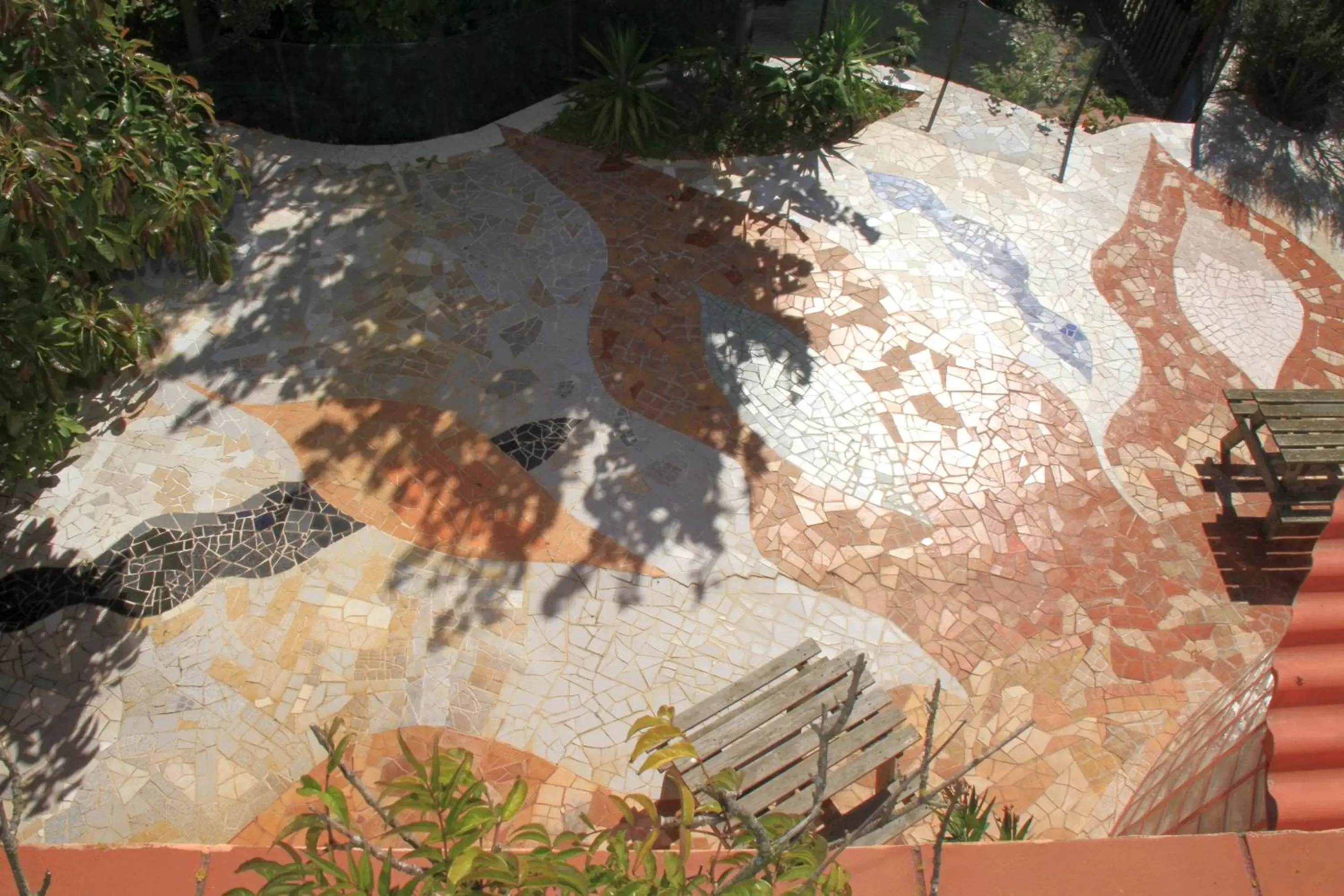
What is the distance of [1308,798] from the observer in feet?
8.18

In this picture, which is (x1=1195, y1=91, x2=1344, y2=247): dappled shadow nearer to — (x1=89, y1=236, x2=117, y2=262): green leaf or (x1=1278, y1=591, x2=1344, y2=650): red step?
(x1=1278, y1=591, x2=1344, y2=650): red step

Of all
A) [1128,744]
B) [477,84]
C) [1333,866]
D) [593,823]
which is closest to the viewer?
[1333,866]

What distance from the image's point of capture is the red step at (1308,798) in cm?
245

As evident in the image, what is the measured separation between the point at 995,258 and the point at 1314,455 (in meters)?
3.20

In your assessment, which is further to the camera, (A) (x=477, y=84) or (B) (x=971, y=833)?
(A) (x=477, y=84)

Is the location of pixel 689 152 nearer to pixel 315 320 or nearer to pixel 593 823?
pixel 315 320

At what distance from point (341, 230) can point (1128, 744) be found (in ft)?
25.0

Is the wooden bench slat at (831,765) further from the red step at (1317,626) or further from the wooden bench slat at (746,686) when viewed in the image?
the red step at (1317,626)

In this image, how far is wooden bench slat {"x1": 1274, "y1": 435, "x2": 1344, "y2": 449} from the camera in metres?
7.31

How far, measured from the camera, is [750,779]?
5.76 metres

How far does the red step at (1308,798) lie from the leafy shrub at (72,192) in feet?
16.2

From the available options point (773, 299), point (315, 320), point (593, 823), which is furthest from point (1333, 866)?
point (315, 320)

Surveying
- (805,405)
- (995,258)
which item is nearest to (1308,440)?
(995,258)

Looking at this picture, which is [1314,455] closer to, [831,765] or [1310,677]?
[831,765]
